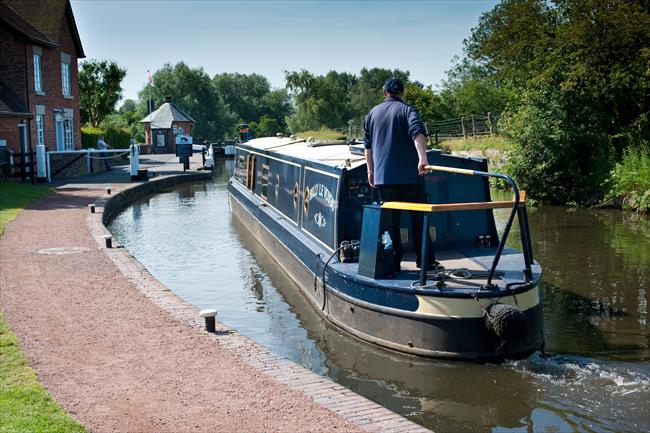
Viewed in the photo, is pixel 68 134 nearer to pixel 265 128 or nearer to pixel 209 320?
pixel 209 320

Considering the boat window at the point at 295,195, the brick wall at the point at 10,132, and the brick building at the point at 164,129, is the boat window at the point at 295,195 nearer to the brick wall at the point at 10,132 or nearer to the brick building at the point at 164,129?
the brick wall at the point at 10,132

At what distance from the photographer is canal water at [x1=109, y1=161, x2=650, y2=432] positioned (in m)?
5.92

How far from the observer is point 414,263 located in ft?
26.1

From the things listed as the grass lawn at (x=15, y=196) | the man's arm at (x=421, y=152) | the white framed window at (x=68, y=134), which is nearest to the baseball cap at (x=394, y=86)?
the man's arm at (x=421, y=152)

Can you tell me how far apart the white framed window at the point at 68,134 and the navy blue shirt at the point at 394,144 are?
967 inches

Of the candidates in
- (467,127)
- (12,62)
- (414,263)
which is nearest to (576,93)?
(414,263)

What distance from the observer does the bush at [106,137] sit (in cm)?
3412

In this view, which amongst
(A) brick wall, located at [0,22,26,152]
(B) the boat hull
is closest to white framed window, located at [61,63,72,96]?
(A) brick wall, located at [0,22,26,152]

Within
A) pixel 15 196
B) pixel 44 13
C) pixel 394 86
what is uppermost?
pixel 44 13

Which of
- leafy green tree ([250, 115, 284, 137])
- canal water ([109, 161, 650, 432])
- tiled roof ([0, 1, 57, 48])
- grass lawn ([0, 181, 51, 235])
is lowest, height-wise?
canal water ([109, 161, 650, 432])

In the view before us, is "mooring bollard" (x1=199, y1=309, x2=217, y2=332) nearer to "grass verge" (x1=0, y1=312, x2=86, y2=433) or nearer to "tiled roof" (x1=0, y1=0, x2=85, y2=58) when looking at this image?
"grass verge" (x1=0, y1=312, x2=86, y2=433)

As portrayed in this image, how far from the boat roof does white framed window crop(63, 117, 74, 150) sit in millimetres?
16614

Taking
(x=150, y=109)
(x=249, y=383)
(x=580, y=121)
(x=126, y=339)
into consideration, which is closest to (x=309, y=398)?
(x=249, y=383)

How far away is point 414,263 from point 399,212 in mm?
740
